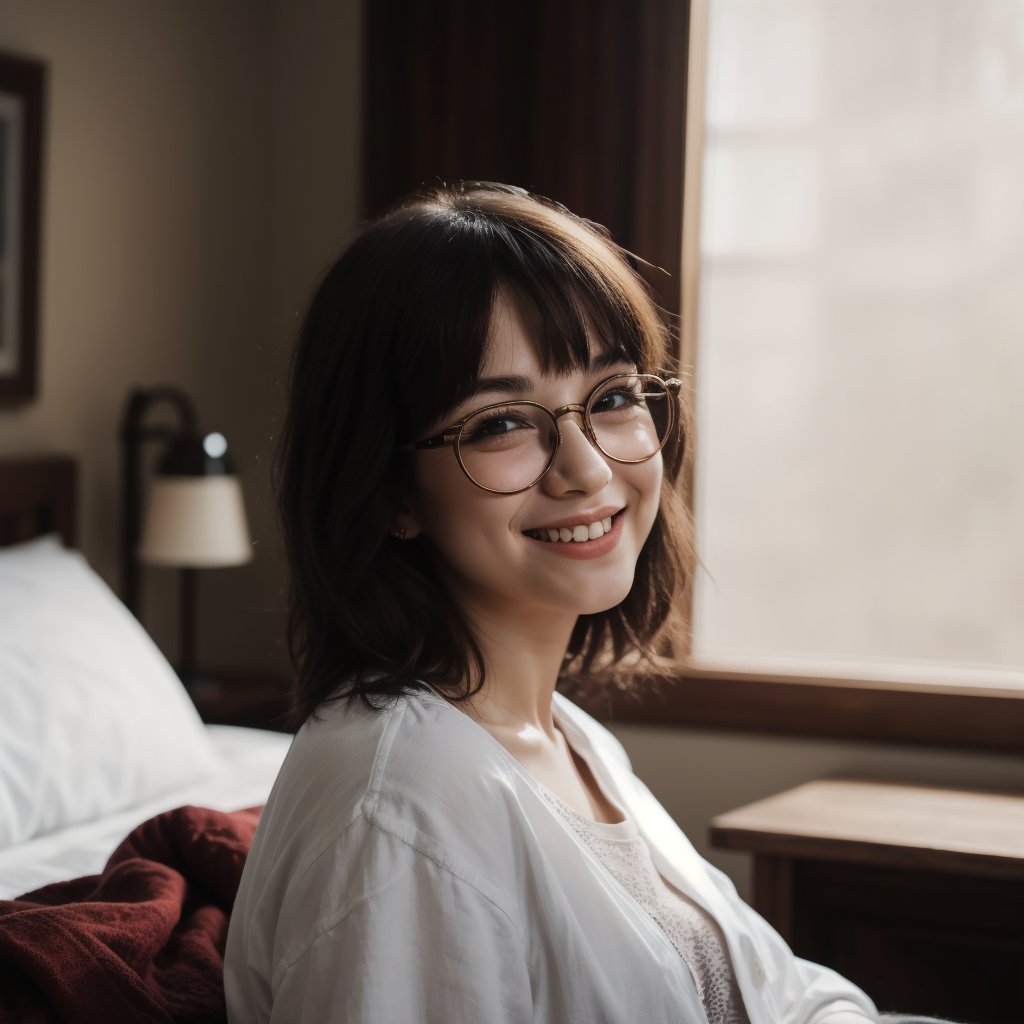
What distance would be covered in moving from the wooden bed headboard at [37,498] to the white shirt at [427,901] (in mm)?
1888

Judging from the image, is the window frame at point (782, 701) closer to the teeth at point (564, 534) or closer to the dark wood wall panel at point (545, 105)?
the dark wood wall panel at point (545, 105)

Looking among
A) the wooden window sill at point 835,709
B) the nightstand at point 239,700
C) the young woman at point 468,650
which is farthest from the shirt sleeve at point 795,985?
the nightstand at point 239,700

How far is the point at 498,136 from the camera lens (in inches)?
123

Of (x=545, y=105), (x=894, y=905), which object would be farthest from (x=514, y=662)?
(x=545, y=105)

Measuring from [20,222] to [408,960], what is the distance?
2.32 meters

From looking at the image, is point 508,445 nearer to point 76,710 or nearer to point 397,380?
point 397,380

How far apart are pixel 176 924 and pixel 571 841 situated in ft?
1.64

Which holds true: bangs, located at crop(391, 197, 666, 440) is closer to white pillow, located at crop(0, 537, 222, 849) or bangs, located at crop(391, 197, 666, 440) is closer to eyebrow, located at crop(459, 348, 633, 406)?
eyebrow, located at crop(459, 348, 633, 406)

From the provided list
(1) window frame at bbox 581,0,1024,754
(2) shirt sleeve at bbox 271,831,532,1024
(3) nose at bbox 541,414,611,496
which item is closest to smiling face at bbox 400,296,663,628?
(3) nose at bbox 541,414,611,496

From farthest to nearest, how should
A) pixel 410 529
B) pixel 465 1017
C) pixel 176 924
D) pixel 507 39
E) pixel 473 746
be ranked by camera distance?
1. pixel 507 39
2. pixel 176 924
3. pixel 410 529
4. pixel 473 746
5. pixel 465 1017

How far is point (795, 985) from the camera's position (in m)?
1.41

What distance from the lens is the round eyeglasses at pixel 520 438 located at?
3.73 ft

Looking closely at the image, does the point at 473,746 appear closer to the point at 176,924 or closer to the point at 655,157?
the point at 176,924

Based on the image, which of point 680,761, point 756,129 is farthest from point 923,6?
point 680,761
